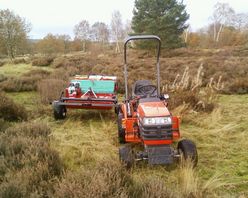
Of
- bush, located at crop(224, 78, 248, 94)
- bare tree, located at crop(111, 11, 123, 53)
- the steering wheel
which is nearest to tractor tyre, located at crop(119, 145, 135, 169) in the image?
the steering wheel

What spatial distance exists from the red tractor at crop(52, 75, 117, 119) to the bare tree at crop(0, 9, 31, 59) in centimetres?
2651

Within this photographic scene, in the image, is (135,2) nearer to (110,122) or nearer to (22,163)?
(110,122)

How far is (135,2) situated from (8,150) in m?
25.6

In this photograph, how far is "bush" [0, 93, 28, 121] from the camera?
7.13 metres

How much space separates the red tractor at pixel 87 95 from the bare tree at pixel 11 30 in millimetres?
26510

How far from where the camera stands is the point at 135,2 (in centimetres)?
2795

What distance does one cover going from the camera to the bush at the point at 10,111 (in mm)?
7126

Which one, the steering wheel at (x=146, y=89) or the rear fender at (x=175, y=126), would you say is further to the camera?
the steering wheel at (x=146, y=89)

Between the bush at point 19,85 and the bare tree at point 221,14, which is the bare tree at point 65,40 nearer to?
the bare tree at point 221,14

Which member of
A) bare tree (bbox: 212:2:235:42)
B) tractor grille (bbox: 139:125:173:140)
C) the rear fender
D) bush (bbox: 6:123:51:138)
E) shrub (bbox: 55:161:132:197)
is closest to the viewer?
shrub (bbox: 55:161:132:197)

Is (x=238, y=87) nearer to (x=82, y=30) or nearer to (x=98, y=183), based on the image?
(x=98, y=183)

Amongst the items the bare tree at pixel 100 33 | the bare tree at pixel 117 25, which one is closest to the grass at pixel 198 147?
the bare tree at pixel 117 25

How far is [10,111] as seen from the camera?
7.20 m

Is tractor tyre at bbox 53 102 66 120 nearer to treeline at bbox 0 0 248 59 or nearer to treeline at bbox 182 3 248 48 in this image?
treeline at bbox 0 0 248 59
